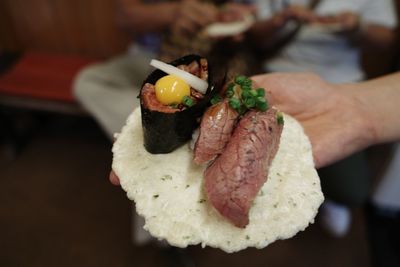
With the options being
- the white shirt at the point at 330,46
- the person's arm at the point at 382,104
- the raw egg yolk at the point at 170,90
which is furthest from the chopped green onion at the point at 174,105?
the white shirt at the point at 330,46

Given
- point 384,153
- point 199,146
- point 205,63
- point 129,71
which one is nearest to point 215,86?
point 205,63

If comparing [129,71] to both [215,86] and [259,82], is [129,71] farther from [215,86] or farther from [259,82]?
[215,86]

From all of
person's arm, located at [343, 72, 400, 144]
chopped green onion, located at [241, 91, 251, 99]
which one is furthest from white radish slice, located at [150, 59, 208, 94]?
person's arm, located at [343, 72, 400, 144]

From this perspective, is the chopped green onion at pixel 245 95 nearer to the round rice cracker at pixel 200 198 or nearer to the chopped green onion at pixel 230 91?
the chopped green onion at pixel 230 91

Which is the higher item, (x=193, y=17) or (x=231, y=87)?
(x=231, y=87)

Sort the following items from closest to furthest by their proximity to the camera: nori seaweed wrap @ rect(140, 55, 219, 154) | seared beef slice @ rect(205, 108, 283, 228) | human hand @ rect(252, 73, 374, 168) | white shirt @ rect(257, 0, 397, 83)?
seared beef slice @ rect(205, 108, 283, 228) → nori seaweed wrap @ rect(140, 55, 219, 154) → human hand @ rect(252, 73, 374, 168) → white shirt @ rect(257, 0, 397, 83)

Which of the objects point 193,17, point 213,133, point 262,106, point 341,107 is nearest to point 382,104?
point 341,107

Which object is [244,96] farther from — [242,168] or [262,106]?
[242,168]

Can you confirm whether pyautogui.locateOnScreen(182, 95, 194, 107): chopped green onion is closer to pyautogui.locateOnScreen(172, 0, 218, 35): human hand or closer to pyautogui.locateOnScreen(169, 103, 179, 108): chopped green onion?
pyautogui.locateOnScreen(169, 103, 179, 108): chopped green onion
